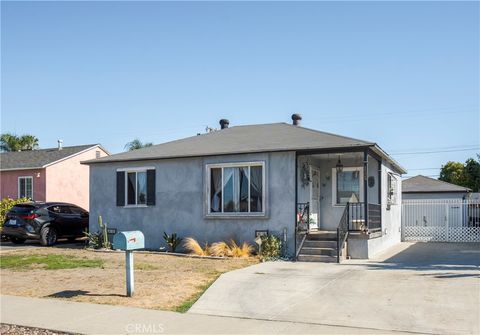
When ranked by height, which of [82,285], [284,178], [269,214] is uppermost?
[284,178]

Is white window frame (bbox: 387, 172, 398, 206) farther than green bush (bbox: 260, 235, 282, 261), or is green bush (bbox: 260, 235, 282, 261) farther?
white window frame (bbox: 387, 172, 398, 206)

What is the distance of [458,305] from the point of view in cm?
838

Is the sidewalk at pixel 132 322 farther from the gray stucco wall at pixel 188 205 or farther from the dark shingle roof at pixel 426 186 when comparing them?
the dark shingle roof at pixel 426 186

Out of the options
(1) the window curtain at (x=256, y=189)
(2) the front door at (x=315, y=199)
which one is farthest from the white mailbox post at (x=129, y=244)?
(2) the front door at (x=315, y=199)

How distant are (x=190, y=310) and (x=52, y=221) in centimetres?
1350

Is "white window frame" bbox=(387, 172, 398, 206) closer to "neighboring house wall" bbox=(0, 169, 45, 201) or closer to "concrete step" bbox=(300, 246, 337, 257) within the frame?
"concrete step" bbox=(300, 246, 337, 257)

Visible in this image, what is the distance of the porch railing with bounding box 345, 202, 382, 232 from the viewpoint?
15.5 meters

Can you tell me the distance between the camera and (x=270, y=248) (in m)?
15.2

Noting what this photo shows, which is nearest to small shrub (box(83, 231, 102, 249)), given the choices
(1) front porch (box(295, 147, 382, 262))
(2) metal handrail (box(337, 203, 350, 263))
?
(1) front porch (box(295, 147, 382, 262))

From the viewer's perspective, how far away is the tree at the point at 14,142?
4625cm

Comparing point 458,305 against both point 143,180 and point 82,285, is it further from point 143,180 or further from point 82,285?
point 143,180

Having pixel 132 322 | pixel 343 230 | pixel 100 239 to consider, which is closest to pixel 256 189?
pixel 343 230

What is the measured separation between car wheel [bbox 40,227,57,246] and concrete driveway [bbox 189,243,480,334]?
10452mm

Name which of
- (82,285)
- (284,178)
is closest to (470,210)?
(284,178)
